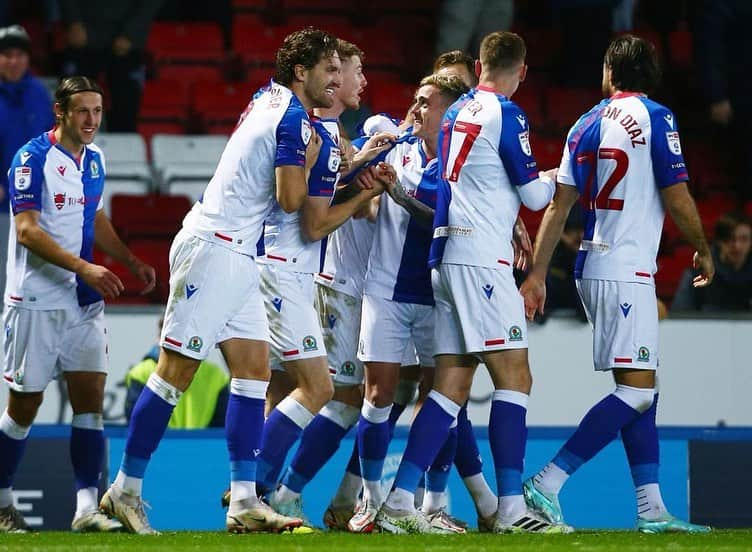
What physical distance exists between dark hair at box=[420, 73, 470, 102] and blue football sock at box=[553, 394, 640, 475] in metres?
1.76

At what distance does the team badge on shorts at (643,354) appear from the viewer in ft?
22.3

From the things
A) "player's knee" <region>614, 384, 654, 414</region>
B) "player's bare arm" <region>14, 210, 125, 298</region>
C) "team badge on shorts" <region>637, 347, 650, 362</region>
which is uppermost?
"player's bare arm" <region>14, 210, 125, 298</region>

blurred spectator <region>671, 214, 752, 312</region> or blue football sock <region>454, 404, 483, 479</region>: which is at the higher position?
blurred spectator <region>671, 214, 752, 312</region>

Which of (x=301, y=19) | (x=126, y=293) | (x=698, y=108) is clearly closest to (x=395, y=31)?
(x=301, y=19)

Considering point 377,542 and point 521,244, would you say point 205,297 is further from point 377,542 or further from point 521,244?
point 521,244

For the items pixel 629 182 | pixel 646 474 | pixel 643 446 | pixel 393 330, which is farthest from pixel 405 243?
pixel 646 474

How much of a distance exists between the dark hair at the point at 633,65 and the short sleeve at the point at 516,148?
1.99 feet

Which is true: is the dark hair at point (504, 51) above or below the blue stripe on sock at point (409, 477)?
above

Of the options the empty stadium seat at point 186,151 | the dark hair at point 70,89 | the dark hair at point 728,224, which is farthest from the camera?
the empty stadium seat at point 186,151

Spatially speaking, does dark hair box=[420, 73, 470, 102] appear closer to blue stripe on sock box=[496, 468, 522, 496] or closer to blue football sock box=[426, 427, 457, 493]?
blue football sock box=[426, 427, 457, 493]

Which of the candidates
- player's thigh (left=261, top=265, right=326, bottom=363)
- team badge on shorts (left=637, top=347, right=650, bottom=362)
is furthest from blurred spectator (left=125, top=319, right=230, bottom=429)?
team badge on shorts (left=637, top=347, right=650, bottom=362)

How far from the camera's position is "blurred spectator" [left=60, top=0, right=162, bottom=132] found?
12.5 metres

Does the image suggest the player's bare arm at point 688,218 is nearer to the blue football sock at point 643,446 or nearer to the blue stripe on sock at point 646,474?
the blue football sock at point 643,446

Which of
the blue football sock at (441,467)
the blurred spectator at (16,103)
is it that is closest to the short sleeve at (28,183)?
the blue football sock at (441,467)
